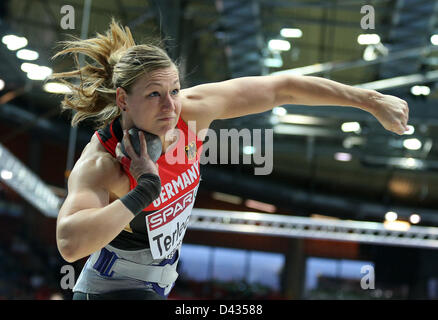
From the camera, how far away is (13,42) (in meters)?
7.41

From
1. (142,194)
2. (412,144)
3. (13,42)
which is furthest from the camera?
(412,144)

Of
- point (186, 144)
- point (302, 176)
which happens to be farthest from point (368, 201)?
point (186, 144)

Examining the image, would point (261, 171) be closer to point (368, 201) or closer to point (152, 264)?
point (368, 201)

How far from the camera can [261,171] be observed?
49.8 feet

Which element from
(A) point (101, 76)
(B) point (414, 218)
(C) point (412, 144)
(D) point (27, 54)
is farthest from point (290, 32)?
(A) point (101, 76)

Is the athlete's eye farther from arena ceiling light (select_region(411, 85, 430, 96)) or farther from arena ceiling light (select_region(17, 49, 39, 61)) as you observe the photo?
arena ceiling light (select_region(411, 85, 430, 96))

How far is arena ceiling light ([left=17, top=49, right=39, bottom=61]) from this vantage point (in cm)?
785

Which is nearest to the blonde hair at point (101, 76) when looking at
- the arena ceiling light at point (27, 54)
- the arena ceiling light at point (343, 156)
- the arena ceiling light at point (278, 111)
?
the arena ceiling light at point (27, 54)

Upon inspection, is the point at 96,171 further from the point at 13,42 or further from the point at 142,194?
the point at 13,42

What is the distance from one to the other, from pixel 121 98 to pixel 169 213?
0.44m

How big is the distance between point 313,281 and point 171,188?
50.2 ft

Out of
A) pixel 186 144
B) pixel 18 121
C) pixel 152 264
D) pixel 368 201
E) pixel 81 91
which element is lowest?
pixel 152 264

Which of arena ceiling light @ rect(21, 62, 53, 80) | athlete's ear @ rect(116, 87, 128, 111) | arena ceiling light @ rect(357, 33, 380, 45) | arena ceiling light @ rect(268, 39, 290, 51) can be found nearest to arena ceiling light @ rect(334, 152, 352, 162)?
arena ceiling light @ rect(357, 33, 380, 45)

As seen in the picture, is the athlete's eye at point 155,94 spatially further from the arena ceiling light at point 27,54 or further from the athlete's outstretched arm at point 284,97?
the arena ceiling light at point 27,54
